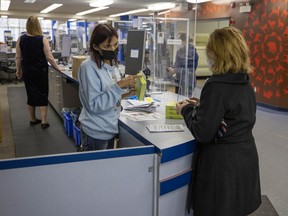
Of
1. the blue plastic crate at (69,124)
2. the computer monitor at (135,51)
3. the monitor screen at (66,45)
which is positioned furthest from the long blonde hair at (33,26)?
the computer monitor at (135,51)

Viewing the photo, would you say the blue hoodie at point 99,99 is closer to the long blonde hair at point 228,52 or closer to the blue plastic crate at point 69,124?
the long blonde hair at point 228,52

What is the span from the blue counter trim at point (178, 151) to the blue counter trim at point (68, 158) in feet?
0.25

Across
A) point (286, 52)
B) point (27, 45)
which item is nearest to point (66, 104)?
point (27, 45)

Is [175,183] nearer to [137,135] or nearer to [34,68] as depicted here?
[137,135]

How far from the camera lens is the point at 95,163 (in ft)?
4.98

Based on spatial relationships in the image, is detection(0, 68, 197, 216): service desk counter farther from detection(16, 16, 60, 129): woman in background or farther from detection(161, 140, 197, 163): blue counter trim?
detection(16, 16, 60, 129): woman in background

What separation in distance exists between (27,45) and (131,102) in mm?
2273

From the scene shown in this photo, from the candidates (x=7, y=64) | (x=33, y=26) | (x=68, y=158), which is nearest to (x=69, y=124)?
(x=33, y=26)

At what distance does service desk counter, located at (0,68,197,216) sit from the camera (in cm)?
140

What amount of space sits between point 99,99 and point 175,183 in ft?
2.08

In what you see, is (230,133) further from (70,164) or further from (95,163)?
(70,164)

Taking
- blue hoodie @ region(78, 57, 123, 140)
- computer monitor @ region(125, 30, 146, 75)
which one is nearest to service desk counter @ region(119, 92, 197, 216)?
blue hoodie @ region(78, 57, 123, 140)

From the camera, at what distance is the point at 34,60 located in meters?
4.41

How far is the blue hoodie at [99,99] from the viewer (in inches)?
72.6
